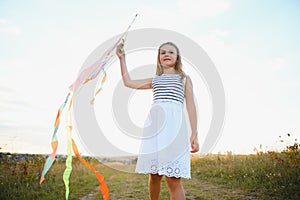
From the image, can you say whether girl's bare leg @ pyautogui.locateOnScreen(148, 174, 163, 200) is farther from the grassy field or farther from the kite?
the grassy field

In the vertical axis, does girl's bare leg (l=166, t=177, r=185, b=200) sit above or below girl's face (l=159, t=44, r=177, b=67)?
below

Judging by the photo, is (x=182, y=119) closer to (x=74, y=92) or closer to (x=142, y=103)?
(x=74, y=92)

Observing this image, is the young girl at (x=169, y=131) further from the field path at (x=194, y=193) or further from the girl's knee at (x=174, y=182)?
the field path at (x=194, y=193)

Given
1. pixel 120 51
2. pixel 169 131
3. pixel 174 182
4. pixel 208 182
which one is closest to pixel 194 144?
pixel 169 131

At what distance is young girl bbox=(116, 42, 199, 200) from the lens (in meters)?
2.70

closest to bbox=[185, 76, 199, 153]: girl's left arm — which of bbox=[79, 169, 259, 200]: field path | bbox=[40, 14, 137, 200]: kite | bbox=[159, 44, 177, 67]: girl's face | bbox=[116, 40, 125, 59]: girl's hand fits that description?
bbox=[159, 44, 177, 67]: girl's face

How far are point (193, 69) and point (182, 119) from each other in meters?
1.35

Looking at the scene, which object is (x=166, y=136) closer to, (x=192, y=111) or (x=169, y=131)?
(x=169, y=131)

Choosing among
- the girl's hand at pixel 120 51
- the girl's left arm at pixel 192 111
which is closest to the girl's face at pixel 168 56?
the girl's left arm at pixel 192 111

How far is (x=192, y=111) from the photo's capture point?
2984 mm

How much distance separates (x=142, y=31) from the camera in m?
4.18

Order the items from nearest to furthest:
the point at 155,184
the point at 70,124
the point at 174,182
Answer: the point at 70,124 → the point at 174,182 → the point at 155,184

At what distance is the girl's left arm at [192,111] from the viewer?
2.87 metres

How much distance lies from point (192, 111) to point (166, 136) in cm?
41
